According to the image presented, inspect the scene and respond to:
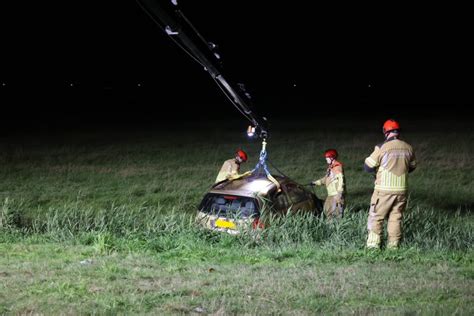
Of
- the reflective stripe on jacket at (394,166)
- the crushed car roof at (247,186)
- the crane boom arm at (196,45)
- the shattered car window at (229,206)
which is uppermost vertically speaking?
the crane boom arm at (196,45)

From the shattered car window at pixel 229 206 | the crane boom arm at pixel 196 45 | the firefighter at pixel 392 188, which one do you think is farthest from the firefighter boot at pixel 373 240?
the crane boom arm at pixel 196 45

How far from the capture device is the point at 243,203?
35.4 feet

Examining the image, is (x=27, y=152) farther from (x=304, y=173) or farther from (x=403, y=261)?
(x=403, y=261)

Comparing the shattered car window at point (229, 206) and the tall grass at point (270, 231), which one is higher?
the shattered car window at point (229, 206)

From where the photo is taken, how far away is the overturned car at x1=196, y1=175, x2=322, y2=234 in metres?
10.4

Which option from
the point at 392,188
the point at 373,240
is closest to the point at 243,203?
the point at 373,240

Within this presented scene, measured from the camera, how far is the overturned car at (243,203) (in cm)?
1040

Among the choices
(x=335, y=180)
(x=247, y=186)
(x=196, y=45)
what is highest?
(x=196, y=45)

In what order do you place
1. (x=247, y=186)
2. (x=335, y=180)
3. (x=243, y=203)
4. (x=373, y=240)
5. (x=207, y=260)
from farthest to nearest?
(x=335, y=180), (x=247, y=186), (x=243, y=203), (x=373, y=240), (x=207, y=260)

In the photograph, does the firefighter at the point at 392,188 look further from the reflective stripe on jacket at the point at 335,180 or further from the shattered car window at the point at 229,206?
the reflective stripe on jacket at the point at 335,180

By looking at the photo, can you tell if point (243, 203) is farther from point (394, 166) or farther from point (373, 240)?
point (394, 166)

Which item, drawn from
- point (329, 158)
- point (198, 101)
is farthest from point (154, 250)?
point (198, 101)

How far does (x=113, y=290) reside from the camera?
6.29m

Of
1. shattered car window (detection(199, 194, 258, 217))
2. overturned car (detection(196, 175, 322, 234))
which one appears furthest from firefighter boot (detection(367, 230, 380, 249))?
shattered car window (detection(199, 194, 258, 217))
